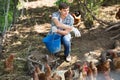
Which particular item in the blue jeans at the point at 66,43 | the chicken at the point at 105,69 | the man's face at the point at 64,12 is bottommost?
the chicken at the point at 105,69

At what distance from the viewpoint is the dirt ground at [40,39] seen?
276 inches

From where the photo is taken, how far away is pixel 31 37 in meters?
7.94

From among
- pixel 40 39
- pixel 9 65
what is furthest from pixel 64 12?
pixel 40 39

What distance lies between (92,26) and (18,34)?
1947 millimetres

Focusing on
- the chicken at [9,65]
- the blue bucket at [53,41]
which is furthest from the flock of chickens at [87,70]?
the blue bucket at [53,41]

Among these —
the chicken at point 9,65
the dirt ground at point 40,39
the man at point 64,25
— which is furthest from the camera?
the dirt ground at point 40,39

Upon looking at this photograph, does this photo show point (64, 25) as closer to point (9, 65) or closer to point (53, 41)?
point (53, 41)

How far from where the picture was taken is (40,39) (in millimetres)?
7809

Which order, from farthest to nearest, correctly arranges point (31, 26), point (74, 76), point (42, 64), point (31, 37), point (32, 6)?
1. point (32, 6)
2. point (31, 26)
3. point (31, 37)
4. point (42, 64)
5. point (74, 76)

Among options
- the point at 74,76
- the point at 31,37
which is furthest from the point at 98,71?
the point at 31,37

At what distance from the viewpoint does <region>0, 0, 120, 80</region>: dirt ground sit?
23.0 ft

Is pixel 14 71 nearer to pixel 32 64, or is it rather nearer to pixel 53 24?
pixel 32 64

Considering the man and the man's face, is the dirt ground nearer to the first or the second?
the man

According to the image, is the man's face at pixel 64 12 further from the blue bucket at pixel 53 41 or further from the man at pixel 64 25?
the blue bucket at pixel 53 41
